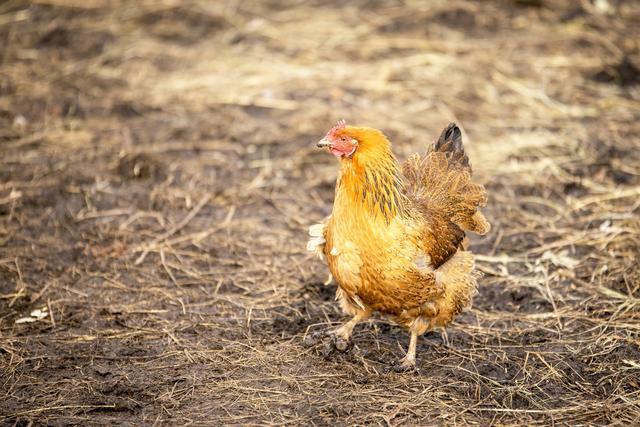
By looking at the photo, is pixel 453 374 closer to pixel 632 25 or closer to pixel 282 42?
pixel 282 42

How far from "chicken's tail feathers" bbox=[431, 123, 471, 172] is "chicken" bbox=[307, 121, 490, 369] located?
227 millimetres

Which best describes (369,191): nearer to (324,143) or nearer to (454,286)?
(324,143)

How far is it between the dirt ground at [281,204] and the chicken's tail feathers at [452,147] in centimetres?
108

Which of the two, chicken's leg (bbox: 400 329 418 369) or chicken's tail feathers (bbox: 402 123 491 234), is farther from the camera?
chicken's tail feathers (bbox: 402 123 491 234)

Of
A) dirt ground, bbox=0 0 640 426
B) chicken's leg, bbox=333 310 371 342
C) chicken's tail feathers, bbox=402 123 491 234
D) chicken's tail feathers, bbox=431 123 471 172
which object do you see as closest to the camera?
dirt ground, bbox=0 0 640 426

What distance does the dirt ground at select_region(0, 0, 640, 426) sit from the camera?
159 inches

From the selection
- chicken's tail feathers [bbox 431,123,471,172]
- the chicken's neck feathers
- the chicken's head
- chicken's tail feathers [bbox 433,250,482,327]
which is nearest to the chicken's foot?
chicken's tail feathers [bbox 433,250,482,327]

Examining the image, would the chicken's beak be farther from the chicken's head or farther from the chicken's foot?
the chicken's foot

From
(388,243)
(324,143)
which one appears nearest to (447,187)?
(388,243)

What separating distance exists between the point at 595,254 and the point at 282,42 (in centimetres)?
552

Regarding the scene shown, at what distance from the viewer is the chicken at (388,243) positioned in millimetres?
4059

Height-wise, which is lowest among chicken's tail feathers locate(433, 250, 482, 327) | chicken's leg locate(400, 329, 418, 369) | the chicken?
chicken's leg locate(400, 329, 418, 369)

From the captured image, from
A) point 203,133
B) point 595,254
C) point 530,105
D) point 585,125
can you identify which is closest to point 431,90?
point 530,105

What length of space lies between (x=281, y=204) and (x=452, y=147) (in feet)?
6.64
